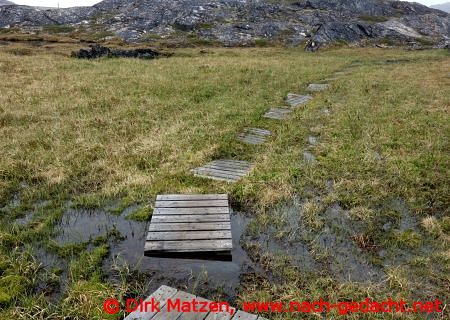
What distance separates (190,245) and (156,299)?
1641 millimetres

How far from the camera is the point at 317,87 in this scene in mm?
23484

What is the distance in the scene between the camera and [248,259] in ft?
21.3

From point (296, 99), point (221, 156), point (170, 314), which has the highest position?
point (296, 99)

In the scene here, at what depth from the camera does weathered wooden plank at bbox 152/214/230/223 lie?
24.1 ft

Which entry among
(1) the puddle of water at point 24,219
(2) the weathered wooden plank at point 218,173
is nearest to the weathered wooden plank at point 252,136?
(2) the weathered wooden plank at point 218,173

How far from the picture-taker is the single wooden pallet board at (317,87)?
74.8 ft

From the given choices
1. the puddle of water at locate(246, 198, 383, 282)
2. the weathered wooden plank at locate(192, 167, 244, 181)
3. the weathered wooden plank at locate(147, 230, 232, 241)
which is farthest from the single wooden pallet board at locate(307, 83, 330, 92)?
the weathered wooden plank at locate(147, 230, 232, 241)

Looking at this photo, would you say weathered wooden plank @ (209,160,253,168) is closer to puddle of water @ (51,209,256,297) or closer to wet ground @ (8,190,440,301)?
wet ground @ (8,190,440,301)

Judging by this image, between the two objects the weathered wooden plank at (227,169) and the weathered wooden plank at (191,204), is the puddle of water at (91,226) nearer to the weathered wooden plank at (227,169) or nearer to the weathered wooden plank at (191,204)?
the weathered wooden plank at (191,204)

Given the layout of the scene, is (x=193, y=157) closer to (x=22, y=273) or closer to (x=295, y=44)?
(x=22, y=273)

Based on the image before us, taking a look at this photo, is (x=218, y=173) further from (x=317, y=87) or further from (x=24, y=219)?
(x=317, y=87)

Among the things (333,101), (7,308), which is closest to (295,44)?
(333,101)

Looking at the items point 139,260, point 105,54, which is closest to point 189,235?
point 139,260

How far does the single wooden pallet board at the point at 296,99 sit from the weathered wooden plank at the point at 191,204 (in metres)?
11.4
